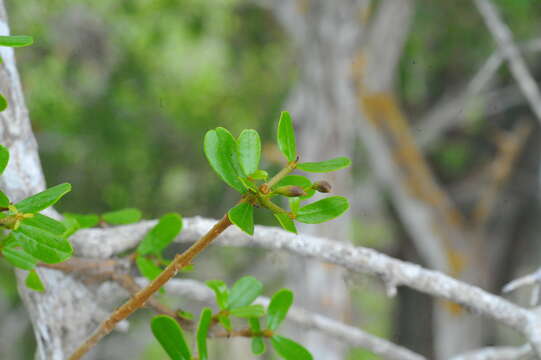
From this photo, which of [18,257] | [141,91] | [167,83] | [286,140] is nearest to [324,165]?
[286,140]

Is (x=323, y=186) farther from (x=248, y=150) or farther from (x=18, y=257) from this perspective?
(x=18, y=257)

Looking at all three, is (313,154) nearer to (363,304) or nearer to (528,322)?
(528,322)

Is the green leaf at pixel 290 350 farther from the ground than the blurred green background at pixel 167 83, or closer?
farther from the ground

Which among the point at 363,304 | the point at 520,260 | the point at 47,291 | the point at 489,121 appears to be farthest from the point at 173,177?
the point at 363,304

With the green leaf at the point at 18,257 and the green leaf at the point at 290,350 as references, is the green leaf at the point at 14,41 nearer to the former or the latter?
the green leaf at the point at 18,257

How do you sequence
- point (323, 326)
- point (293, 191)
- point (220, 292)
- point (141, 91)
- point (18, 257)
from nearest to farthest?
point (293, 191), point (18, 257), point (220, 292), point (323, 326), point (141, 91)

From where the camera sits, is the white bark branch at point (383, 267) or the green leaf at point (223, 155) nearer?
the green leaf at point (223, 155)

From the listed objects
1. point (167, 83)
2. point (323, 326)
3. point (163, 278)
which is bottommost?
point (167, 83)

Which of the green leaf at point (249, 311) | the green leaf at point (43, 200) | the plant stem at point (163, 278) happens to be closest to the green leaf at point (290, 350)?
the green leaf at point (249, 311)

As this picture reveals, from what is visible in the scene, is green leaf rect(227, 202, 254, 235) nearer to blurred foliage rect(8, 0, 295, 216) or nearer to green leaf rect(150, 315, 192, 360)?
green leaf rect(150, 315, 192, 360)
